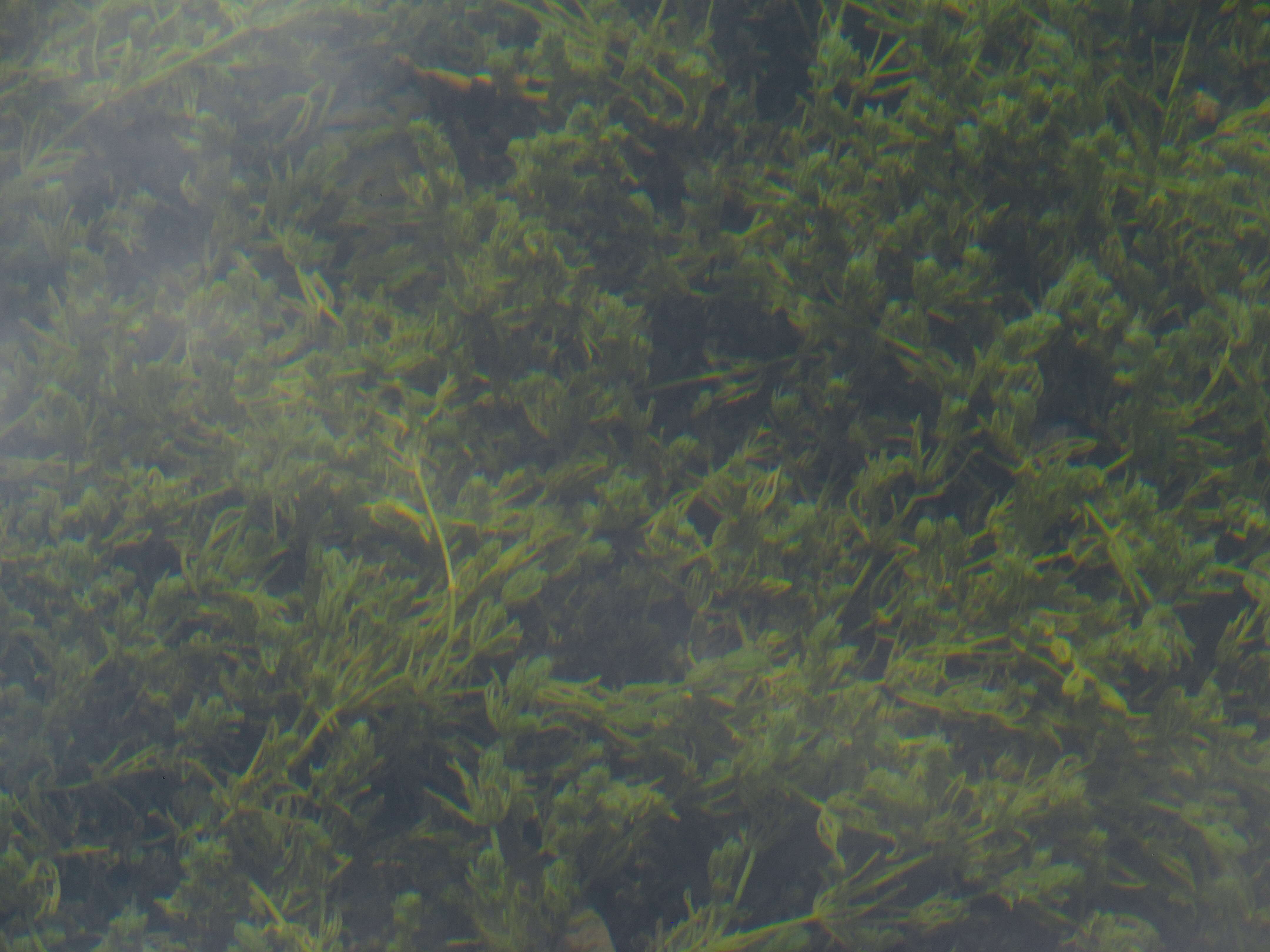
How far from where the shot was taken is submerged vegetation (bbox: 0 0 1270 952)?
61.9 inches

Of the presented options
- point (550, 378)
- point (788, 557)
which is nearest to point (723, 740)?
point (788, 557)

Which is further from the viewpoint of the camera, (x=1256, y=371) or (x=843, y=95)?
(x=843, y=95)

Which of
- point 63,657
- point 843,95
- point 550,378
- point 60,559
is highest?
point 843,95

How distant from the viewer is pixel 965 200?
1695 millimetres

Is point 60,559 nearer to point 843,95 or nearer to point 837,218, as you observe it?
point 837,218

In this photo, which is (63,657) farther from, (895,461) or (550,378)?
(895,461)

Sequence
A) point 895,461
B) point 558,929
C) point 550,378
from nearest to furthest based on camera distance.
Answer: point 558,929, point 895,461, point 550,378

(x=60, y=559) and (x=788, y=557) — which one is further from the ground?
(x=788, y=557)

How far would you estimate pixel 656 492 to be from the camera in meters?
1.80

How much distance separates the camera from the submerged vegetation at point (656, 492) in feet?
5.16

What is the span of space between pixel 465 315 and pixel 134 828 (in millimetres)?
1073

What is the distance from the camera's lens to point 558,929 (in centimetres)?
158

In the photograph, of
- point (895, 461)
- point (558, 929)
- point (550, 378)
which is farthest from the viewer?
point (550, 378)

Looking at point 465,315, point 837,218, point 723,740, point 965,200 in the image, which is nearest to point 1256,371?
point 965,200
